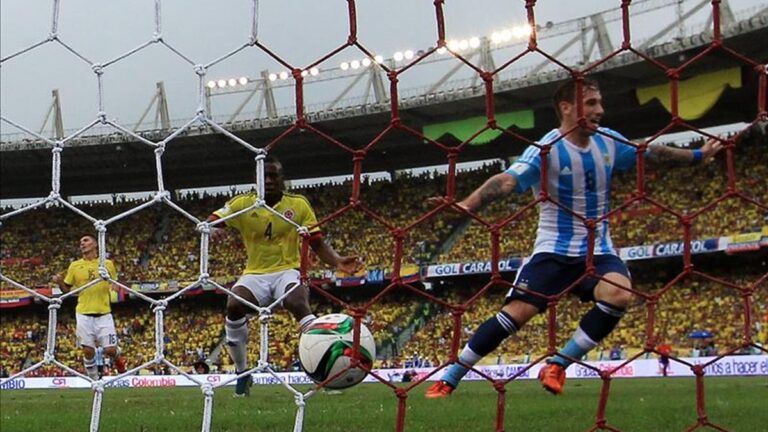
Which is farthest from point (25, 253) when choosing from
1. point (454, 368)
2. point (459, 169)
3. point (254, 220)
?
point (454, 368)

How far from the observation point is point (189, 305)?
25.9m

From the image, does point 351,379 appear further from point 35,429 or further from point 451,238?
point 451,238

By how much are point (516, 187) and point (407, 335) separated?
20.4 m

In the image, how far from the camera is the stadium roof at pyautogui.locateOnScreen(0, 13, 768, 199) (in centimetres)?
2339

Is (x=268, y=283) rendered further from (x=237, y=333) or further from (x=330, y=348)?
(x=330, y=348)

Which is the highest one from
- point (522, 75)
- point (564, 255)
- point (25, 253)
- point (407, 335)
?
point (522, 75)

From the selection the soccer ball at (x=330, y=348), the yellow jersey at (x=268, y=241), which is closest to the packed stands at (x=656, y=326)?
the yellow jersey at (x=268, y=241)

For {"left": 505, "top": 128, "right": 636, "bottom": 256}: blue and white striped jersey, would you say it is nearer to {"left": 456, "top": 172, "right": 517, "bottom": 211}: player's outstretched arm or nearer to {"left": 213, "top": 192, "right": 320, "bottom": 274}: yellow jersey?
{"left": 456, "top": 172, "right": 517, "bottom": 211}: player's outstretched arm

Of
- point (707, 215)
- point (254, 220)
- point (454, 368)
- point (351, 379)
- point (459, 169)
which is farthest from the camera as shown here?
point (459, 169)

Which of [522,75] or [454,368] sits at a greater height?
[522,75]

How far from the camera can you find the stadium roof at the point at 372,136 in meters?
23.4

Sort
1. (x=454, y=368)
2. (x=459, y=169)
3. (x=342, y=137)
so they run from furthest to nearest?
(x=459, y=169)
(x=342, y=137)
(x=454, y=368)

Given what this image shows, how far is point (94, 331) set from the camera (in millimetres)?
11539

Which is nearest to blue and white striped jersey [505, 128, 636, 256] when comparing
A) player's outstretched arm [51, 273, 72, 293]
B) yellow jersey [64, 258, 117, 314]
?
player's outstretched arm [51, 273, 72, 293]
